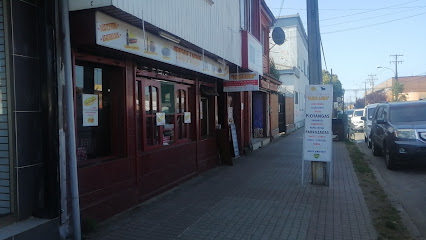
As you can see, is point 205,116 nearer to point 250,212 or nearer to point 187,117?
point 187,117

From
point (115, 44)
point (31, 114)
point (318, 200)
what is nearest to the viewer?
point (31, 114)

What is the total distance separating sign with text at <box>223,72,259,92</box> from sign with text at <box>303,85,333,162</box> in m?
2.71

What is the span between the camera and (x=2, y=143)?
4164 millimetres

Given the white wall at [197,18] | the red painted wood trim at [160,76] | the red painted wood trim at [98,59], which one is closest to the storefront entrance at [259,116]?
the white wall at [197,18]

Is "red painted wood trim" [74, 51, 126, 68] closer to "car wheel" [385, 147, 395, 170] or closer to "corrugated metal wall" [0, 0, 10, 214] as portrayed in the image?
"corrugated metal wall" [0, 0, 10, 214]

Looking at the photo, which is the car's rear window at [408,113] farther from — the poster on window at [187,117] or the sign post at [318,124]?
the poster on window at [187,117]

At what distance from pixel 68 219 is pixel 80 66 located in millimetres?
2243

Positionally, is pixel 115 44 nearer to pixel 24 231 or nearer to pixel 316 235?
pixel 24 231

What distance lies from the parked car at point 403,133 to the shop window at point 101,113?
7478mm

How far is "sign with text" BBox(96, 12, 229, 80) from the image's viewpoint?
480cm

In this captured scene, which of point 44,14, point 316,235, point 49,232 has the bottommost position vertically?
point 316,235

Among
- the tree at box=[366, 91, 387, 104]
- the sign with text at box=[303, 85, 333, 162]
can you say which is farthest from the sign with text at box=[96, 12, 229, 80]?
the tree at box=[366, 91, 387, 104]

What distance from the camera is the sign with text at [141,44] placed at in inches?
189

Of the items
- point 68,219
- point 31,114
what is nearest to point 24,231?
point 68,219
